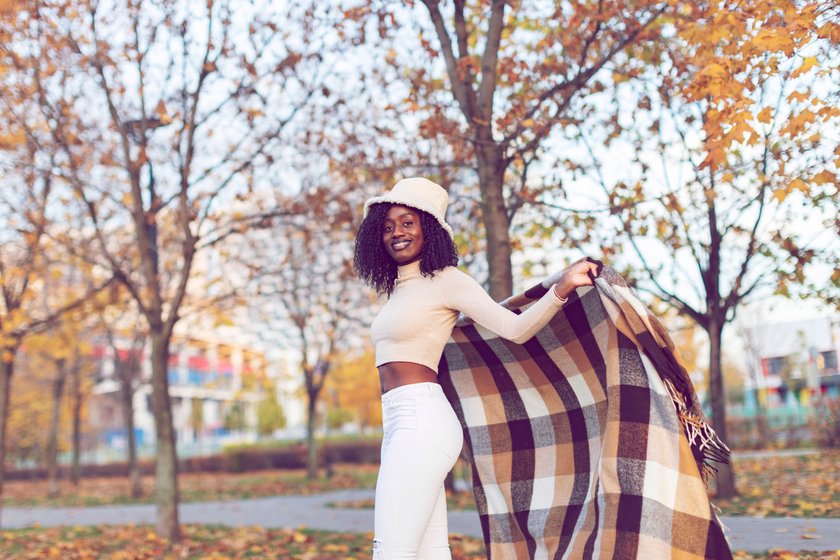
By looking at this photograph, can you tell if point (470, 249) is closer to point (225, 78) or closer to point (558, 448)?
point (225, 78)

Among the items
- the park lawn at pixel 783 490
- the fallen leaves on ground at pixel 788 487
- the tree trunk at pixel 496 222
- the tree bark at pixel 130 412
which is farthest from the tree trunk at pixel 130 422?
the tree trunk at pixel 496 222

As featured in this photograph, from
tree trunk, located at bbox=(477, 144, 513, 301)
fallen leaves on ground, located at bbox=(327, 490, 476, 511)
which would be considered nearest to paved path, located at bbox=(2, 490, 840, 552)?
fallen leaves on ground, located at bbox=(327, 490, 476, 511)

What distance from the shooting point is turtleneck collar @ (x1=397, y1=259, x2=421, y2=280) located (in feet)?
11.8

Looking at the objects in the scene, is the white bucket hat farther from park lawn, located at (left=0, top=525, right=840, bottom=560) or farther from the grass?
the grass

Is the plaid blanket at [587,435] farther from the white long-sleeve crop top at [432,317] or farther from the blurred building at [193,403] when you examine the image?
the blurred building at [193,403]

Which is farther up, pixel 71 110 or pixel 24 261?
pixel 71 110

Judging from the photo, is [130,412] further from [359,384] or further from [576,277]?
[576,277]

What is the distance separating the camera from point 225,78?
9.41m

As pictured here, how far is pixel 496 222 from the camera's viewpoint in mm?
6773

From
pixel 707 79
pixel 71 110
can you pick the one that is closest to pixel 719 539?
pixel 707 79

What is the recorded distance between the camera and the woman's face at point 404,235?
11.7ft

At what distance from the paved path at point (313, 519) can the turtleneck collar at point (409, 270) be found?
3205mm

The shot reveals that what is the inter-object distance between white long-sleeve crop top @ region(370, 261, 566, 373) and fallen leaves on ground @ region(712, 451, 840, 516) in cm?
616

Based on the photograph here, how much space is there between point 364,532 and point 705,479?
6923mm
